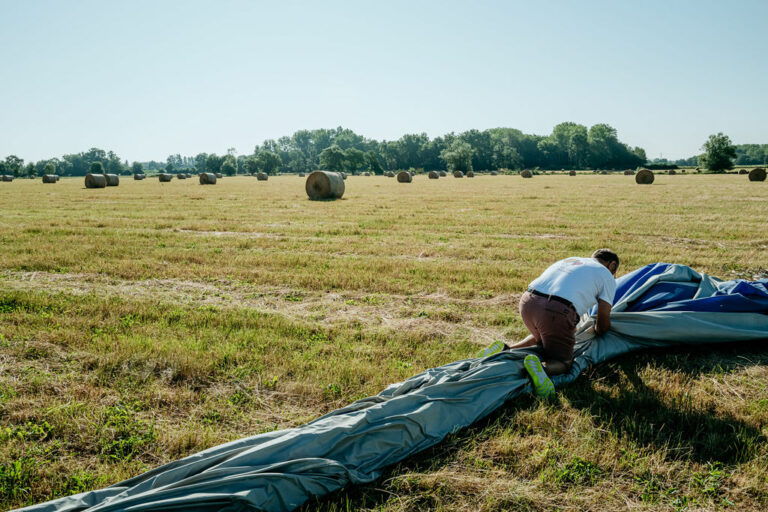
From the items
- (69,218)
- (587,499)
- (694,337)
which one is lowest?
(587,499)

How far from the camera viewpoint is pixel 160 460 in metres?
3.50

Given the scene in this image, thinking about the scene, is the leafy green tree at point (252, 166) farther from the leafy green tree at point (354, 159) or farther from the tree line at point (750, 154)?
the tree line at point (750, 154)

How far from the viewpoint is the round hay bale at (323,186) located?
84.4 ft

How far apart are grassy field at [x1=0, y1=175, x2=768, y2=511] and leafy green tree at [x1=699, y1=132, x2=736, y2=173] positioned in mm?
88871

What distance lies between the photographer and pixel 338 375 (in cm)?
475

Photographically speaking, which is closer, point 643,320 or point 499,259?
point 643,320

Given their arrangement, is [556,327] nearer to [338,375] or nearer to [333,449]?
[338,375]

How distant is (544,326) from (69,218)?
56.3 ft

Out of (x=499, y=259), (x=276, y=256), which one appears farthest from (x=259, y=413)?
(x=499, y=259)

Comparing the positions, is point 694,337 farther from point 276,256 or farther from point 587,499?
point 276,256

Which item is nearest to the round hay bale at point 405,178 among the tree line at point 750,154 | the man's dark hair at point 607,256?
the man's dark hair at point 607,256

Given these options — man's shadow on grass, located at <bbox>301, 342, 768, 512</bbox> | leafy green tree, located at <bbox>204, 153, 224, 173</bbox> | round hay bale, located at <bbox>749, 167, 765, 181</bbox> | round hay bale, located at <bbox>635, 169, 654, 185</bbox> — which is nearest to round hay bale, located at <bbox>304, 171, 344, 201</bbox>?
man's shadow on grass, located at <bbox>301, 342, 768, 512</bbox>

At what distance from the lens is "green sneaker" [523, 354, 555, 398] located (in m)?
4.35

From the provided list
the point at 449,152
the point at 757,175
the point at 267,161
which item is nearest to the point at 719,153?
the point at 757,175
